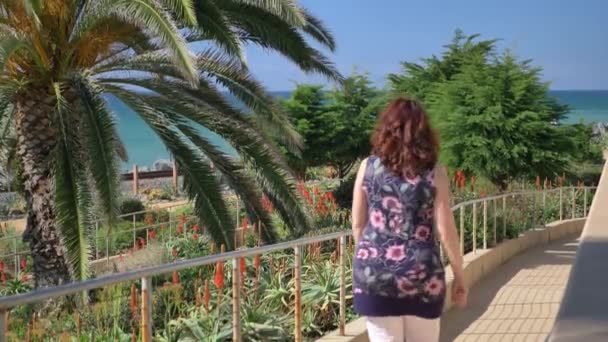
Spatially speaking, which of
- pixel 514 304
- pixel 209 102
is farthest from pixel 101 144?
pixel 514 304

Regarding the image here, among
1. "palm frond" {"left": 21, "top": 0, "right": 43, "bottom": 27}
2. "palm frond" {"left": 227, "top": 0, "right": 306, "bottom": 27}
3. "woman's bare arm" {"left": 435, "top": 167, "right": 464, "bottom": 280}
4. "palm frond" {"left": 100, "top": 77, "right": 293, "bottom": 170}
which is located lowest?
"woman's bare arm" {"left": 435, "top": 167, "right": 464, "bottom": 280}

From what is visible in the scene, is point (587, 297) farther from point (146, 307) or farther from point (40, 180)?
point (40, 180)

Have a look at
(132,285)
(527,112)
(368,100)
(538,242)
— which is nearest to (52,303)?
(132,285)

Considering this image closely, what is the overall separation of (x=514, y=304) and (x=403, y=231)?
5537 mm

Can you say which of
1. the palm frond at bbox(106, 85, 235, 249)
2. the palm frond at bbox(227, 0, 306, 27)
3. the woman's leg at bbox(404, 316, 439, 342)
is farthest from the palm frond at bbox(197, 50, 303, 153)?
the woman's leg at bbox(404, 316, 439, 342)

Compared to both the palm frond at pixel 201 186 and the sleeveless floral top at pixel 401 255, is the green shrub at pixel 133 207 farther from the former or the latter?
the sleeveless floral top at pixel 401 255

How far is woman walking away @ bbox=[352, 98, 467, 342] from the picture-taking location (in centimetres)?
360

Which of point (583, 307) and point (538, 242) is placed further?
point (538, 242)

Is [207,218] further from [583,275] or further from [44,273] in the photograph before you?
[583,275]

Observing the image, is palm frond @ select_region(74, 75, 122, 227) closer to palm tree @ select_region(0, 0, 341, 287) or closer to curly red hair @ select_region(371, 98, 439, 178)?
palm tree @ select_region(0, 0, 341, 287)

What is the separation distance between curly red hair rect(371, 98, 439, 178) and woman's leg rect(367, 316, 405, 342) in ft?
2.11

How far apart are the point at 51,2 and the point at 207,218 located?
2820mm

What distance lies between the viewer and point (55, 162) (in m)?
A: 8.29

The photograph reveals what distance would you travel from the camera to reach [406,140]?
143 inches
